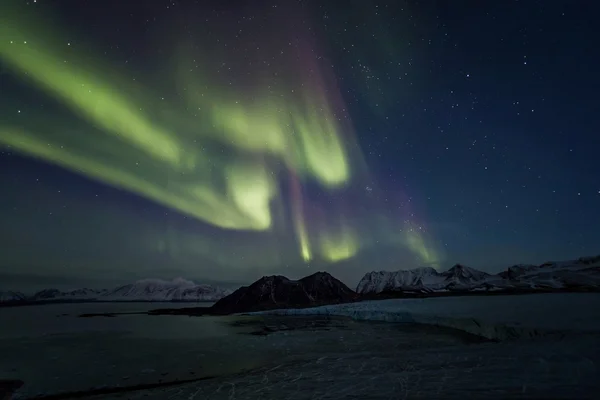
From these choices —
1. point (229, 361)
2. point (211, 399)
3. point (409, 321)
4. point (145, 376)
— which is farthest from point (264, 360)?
point (409, 321)

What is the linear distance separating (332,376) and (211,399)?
428 centimetres

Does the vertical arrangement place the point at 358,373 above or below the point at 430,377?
below

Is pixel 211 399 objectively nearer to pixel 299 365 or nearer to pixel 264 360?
pixel 299 365

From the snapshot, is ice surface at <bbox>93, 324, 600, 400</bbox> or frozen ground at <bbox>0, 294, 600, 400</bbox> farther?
frozen ground at <bbox>0, 294, 600, 400</bbox>

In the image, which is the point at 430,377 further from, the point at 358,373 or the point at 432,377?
the point at 358,373

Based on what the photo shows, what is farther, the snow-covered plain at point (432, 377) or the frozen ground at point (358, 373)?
the frozen ground at point (358, 373)

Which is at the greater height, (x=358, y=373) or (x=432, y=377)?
(x=432, y=377)

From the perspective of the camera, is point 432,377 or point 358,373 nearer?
point 432,377

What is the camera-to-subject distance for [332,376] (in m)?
12.8

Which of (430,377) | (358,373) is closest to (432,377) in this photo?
(430,377)

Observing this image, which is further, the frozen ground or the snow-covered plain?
the frozen ground

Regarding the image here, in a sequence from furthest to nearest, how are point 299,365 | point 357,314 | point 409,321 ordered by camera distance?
point 357,314
point 409,321
point 299,365

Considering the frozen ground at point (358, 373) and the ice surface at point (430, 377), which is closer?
the ice surface at point (430, 377)

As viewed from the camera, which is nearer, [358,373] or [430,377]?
[430,377]
